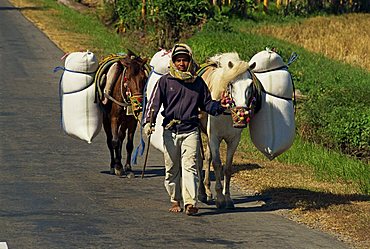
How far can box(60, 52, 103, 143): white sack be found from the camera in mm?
14281

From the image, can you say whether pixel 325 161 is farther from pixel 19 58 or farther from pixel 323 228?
pixel 19 58

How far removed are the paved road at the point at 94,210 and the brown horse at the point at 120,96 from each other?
388 mm

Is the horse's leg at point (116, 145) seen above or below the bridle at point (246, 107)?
below

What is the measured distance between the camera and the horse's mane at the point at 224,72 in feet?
36.7

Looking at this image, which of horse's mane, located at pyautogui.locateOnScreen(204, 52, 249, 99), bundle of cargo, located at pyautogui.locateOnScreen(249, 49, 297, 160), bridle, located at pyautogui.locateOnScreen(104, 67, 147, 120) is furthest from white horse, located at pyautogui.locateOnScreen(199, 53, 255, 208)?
bridle, located at pyautogui.locateOnScreen(104, 67, 147, 120)

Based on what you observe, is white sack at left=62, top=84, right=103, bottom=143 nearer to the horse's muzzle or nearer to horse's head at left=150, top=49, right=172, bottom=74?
horse's head at left=150, top=49, right=172, bottom=74

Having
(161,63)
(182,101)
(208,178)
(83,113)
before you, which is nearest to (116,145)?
(83,113)

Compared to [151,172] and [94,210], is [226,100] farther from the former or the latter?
[151,172]

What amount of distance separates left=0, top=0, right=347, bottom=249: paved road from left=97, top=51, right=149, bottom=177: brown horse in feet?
1.27

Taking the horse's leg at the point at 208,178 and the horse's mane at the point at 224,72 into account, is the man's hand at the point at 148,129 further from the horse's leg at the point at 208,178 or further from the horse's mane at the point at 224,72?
the horse's leg at the point at 208,178

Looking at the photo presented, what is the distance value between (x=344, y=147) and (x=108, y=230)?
40.0ft

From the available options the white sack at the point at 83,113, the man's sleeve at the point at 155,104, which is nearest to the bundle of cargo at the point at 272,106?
the man's sleeve at the point at 155,104

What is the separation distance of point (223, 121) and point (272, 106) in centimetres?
85

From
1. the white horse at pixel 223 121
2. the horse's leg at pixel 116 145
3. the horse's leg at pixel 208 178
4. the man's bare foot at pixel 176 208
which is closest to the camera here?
the white horse at pixel 223 121
